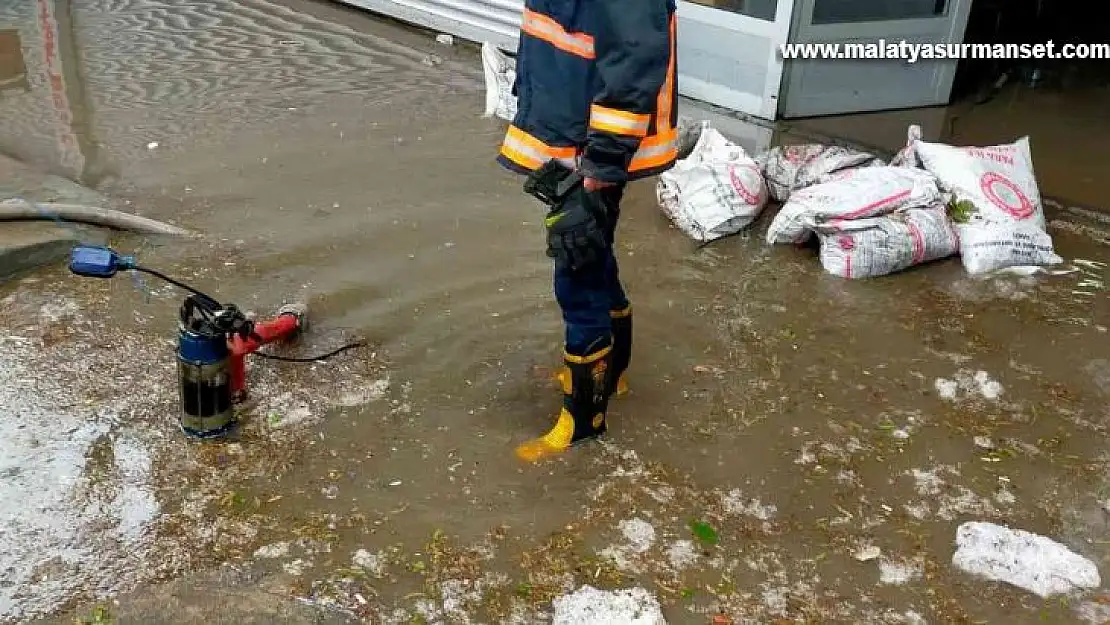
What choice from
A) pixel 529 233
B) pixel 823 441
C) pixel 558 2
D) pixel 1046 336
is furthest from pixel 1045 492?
pixel 529 233

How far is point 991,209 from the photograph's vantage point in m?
4.26

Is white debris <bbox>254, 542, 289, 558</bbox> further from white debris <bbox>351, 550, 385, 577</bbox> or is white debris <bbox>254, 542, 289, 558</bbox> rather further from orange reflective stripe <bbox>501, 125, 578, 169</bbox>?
orange reflective stripe <bbox>501, 125, 578, 169</bbox>

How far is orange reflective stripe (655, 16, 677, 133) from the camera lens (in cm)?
267

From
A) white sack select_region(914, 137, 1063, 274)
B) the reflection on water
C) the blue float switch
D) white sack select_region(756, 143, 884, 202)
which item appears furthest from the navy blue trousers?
the reflection on water

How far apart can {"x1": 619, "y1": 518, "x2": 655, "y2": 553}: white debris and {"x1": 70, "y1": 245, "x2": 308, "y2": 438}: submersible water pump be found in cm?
125

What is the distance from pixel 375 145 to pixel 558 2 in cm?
299

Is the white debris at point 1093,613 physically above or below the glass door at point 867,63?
below

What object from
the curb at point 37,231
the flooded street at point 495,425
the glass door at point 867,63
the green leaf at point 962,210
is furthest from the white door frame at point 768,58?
the curb at point 37,231

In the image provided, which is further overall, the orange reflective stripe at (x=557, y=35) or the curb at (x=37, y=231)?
the curb at (x=37, y=231)

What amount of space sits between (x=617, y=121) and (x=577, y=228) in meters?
0.32

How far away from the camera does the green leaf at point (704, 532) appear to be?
2691 mm

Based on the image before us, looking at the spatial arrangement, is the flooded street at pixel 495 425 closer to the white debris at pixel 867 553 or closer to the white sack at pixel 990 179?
the white debris at pixel 867 553

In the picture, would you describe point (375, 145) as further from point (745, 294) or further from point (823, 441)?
point (823, 441)

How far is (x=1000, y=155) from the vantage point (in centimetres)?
446
